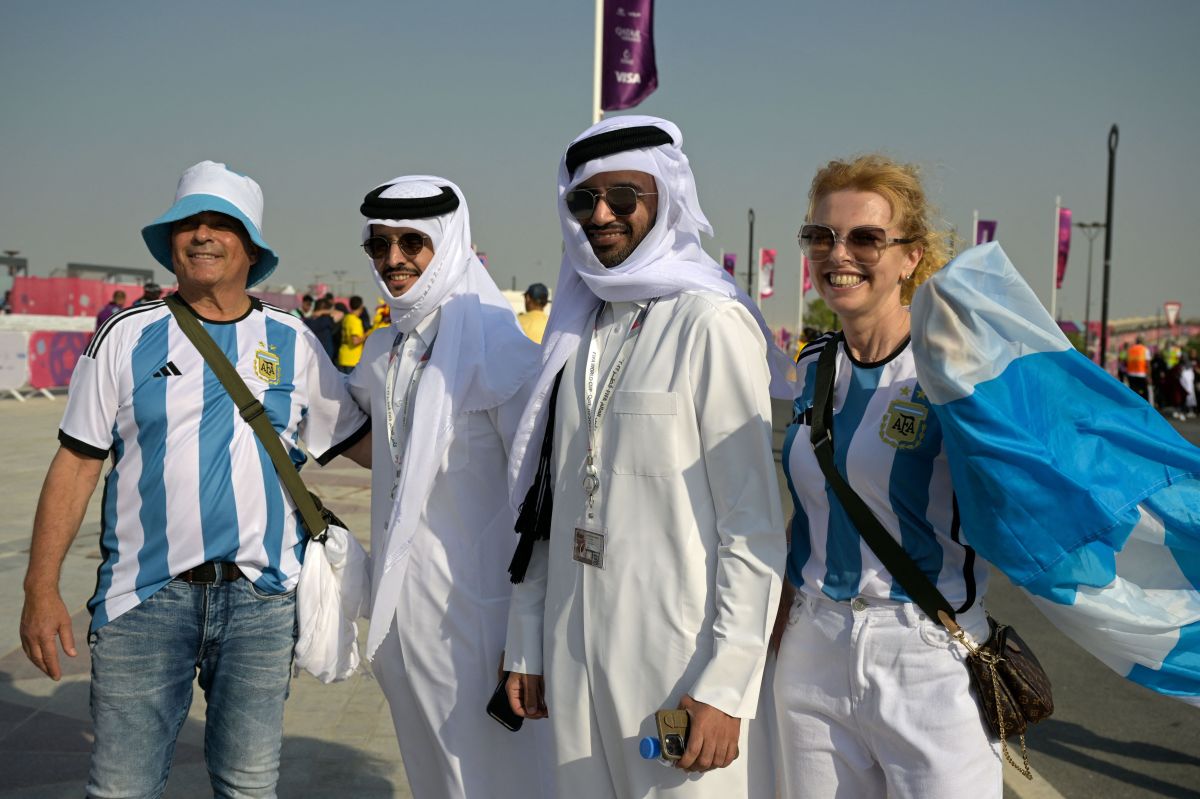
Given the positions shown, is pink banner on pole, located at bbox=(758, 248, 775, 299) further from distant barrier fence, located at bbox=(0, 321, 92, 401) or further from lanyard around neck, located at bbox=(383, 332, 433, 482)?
lanyard around neck, located at bbox=(383, 332, 433, 482)

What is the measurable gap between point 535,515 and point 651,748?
67cm

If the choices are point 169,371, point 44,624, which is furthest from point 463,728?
point 169,371

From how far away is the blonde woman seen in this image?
228cm

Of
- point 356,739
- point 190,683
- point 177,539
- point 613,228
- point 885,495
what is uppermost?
point 613,228

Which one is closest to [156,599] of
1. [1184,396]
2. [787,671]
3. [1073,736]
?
[787,671]

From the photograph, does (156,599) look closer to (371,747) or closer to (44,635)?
(44,635)

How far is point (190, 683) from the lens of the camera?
9.84ft

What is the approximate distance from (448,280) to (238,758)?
4.93 ft

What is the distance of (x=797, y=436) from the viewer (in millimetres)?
2605

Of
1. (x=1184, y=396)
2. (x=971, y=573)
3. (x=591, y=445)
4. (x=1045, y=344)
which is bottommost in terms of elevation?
(x=1184, y=396)

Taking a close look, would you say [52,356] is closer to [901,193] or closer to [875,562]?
[901,193]

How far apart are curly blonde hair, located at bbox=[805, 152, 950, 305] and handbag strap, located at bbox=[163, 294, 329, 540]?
1.65m

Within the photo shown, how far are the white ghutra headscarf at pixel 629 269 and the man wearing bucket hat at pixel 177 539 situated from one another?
2.75ft

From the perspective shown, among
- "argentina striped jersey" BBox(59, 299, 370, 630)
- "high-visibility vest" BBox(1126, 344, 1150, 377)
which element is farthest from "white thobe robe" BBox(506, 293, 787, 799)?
"high-visibility vest" BBox(1126, 344, 1150, 377)
